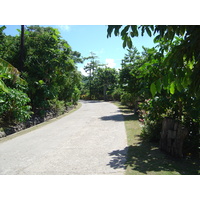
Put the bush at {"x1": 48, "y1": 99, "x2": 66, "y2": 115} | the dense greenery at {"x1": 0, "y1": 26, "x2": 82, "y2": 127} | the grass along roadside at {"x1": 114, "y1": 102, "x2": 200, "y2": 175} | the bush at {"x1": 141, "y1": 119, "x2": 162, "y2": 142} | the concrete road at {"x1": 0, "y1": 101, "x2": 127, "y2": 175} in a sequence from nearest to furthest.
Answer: the grass along roadside at {"x1": 114, "y1": 102, "x2": 200, "y2": 175}, the concrete road at {"x1": 0, "y1": 101, "x2": 127, "y2": 175}, the bush at {"x1": 141, "y1": 119, "x2": 162, "y2": 142}, the dense greenery at {"x1": 0, "y1": 26, "x2": 82, "y2": 127}, the bush at {"x1": 48, "y1": 99, "x2": 66, "y2": 115}

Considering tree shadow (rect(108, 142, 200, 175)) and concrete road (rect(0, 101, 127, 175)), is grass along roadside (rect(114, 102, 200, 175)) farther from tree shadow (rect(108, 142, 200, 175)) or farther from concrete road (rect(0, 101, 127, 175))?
concrete road (rect(0, 101, 127, 175))

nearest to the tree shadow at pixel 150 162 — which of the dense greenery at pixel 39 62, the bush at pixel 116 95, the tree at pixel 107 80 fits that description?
the dense greenery at pixel 39 62

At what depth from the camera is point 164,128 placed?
5402 mm

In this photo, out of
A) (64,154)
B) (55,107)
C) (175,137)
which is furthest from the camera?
(55,107)

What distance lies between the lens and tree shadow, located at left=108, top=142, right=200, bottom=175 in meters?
4.07

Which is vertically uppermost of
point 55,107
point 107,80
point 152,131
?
point 107,80

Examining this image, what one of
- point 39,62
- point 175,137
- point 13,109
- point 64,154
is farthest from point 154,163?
point 39,62

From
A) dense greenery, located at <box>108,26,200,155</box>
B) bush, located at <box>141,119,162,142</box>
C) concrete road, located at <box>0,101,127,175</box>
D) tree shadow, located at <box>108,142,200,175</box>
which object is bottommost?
concrete road, located at <box>0,101,127,175</box>

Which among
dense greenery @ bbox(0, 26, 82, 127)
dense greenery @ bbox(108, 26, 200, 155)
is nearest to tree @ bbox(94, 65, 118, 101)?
dense greenery @ bbox(0, 26, 82, 127)

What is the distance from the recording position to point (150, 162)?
4562 mm

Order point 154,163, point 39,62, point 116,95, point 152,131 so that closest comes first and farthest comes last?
point 154,163 → point 152,131 → point 39,62 → point 116,95

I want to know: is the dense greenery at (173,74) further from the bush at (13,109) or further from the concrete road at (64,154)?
the bush at (13,109)

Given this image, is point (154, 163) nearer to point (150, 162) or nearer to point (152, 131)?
point (150, 162)

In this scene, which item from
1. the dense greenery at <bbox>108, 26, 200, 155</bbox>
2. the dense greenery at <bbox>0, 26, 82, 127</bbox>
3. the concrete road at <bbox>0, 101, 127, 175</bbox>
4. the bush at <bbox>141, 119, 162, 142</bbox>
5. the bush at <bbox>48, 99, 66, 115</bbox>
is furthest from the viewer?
the bush at <bbox>48, 99, 66, 115</bbox>
